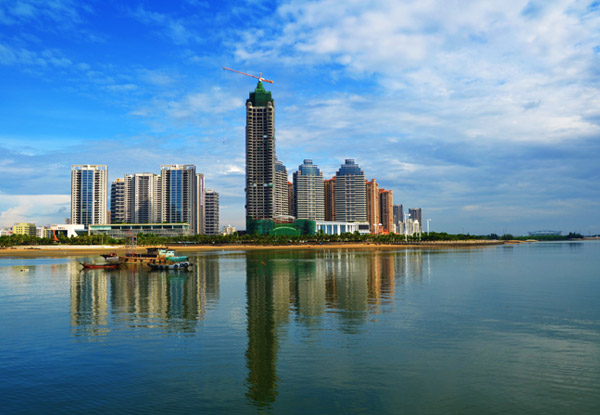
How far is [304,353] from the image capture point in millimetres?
29719

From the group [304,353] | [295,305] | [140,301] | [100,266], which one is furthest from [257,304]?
[100,266]

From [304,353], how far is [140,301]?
30.9 metres

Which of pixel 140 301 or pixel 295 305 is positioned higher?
pixel 140 301

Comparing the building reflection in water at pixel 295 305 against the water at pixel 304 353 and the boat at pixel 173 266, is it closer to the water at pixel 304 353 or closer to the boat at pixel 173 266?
the water at pixel 304 353

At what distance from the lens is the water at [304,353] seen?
22062 mm

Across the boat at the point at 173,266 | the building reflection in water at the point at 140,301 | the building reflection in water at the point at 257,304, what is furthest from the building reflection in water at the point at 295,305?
the boat at the point at 173,266

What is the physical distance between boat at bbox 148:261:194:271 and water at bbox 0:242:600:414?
3926cm

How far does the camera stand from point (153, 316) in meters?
43.4

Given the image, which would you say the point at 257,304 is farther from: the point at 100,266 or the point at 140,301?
the point at 100,266

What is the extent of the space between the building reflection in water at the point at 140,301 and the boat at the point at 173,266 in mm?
13628

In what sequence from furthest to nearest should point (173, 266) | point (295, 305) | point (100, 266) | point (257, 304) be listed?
point (100, 266) → point (173, 266) → point (257, 304) → point (295, 305)

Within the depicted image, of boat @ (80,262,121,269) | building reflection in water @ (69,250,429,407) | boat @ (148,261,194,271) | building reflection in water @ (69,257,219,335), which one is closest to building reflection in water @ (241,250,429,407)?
building reflection in water @ (69,250,429,407)

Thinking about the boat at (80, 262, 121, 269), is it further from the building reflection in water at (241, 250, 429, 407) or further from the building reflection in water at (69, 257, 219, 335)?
the building reflection in water at (241, 250, 429, 407)

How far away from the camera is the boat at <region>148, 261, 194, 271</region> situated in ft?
319
